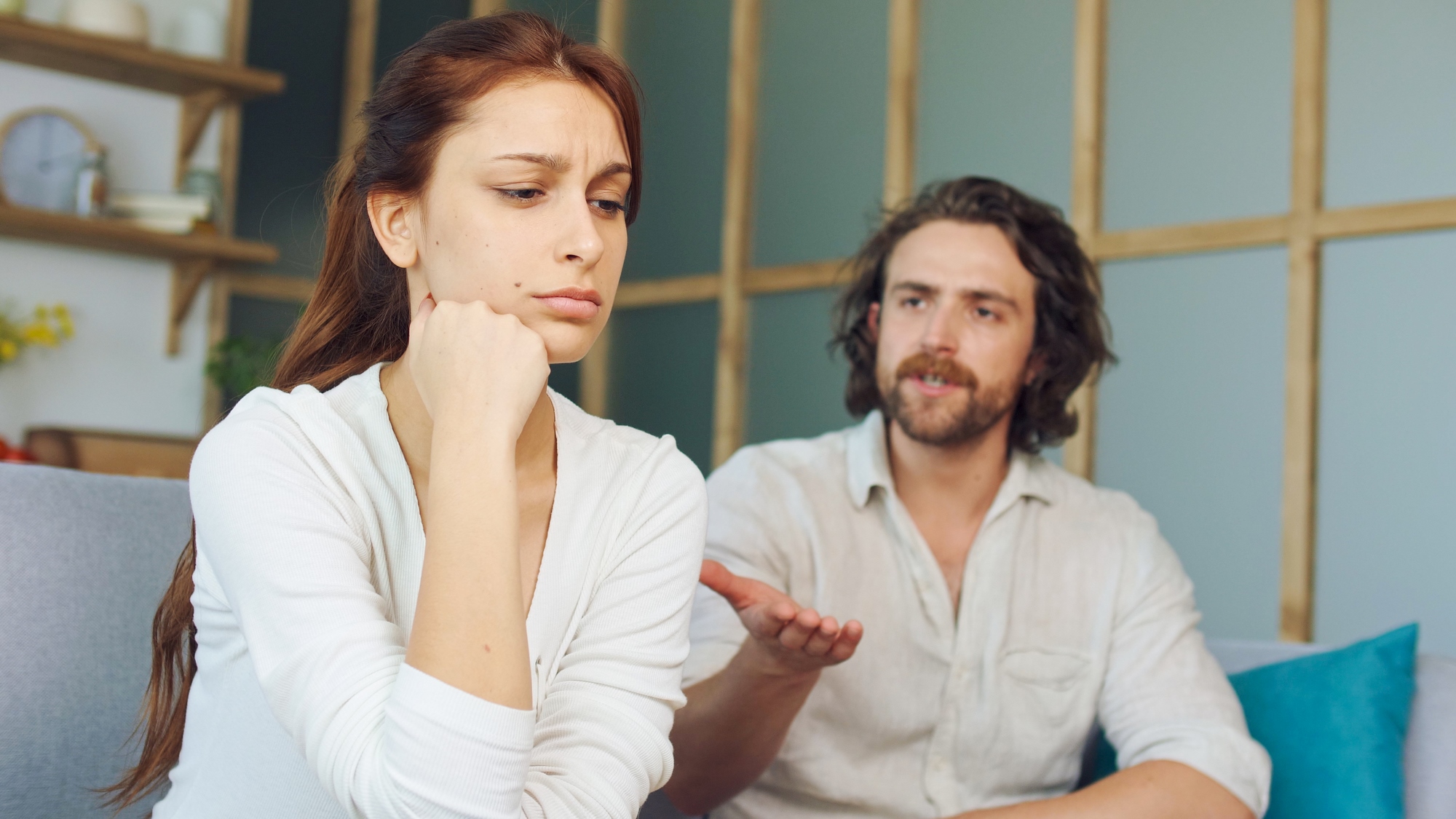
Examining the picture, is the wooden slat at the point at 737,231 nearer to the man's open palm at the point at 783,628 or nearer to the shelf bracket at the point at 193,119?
the shelf bracket at the point at 193,119

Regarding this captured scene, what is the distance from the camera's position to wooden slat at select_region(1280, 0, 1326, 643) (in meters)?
2.80

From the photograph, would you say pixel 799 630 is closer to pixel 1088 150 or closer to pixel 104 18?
pixel 1088 150

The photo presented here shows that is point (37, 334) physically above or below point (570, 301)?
above

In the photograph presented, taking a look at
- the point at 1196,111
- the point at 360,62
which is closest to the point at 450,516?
the point at 1196,111

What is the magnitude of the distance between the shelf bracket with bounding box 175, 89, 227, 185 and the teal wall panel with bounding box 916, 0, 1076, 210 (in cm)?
237

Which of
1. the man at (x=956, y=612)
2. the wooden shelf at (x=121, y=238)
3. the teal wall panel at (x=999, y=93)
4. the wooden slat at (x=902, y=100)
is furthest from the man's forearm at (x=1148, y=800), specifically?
the wooden shelf at (x=121, y=238)

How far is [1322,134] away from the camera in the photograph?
2854 mm

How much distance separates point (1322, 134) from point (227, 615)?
263 centimetres

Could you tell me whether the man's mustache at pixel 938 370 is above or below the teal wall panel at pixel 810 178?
below

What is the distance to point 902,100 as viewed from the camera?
144 inches

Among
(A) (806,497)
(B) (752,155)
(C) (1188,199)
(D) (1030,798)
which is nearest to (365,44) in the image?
(B) (752,155)

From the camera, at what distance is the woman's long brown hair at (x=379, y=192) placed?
1.09m

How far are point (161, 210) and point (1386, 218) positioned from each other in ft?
11.5

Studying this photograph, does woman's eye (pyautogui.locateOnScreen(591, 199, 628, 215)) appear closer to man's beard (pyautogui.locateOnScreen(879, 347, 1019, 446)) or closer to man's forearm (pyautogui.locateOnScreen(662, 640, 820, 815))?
man's forearm (pyautogui.locateOnScreen(662, 640, 820, 815))
